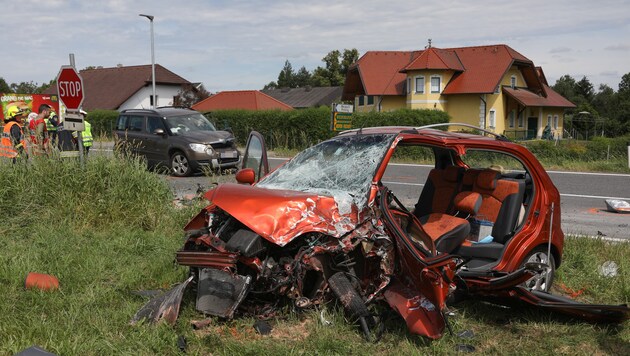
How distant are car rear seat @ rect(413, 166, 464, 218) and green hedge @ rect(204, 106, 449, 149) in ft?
63.0

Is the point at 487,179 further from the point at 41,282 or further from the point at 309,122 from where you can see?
the point at 309,122

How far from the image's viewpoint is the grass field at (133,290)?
426 centimetres

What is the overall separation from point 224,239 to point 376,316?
131 cm

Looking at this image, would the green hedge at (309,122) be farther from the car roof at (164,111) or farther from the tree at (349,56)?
the tree at (349,56)

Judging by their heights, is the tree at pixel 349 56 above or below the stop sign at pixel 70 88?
above

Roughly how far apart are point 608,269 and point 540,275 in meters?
1.53

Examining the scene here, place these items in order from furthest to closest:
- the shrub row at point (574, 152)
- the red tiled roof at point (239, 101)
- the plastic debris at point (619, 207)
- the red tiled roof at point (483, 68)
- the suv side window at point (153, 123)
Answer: the red tiled roof at point (239, 101), the red tiled roof at point (483, 68), the shrub row at point (574, 152), the suv side window at point (153, 123), the plastic debris at point (619, 207)

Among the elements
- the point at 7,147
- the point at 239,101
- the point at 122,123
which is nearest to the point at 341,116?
the point at 122,123

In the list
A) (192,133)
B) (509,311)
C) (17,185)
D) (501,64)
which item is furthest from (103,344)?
(501,64)

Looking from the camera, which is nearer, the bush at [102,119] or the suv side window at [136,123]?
the suv side window at [136,123]

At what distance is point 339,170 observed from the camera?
5184 mm

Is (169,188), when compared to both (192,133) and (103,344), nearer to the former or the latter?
(103,344)

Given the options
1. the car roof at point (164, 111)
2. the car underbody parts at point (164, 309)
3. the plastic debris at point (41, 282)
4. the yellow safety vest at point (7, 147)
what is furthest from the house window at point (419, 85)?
the car underbody parts at point (164, 309)

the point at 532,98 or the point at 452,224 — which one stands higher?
the point at 532,98
